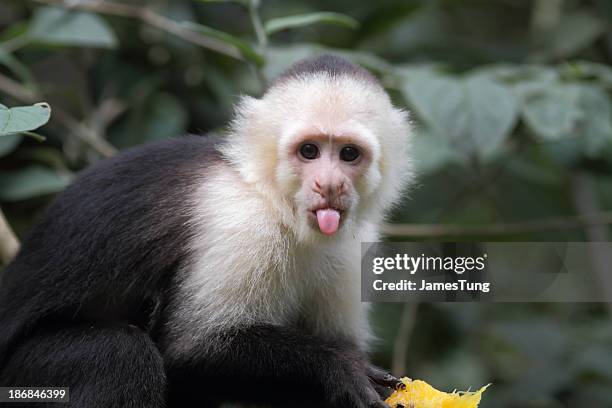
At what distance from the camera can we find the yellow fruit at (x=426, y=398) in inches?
112

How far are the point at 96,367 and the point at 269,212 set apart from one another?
2.97 feet

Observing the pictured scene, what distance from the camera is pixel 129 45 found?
5.86 m

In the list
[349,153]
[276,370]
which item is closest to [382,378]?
[276,370]

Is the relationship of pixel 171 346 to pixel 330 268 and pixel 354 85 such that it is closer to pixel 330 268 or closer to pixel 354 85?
pixel 330 268

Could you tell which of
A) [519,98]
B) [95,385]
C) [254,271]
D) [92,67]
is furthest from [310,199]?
[92,67]

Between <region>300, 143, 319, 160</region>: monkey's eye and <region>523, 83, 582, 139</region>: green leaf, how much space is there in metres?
1.65

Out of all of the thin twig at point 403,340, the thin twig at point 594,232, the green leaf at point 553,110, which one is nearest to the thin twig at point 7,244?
the thin twig at point 403,340

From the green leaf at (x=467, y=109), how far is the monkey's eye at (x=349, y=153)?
43.5 inches

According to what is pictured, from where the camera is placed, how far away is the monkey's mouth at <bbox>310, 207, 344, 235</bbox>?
3.05 metres

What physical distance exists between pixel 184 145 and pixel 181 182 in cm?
25

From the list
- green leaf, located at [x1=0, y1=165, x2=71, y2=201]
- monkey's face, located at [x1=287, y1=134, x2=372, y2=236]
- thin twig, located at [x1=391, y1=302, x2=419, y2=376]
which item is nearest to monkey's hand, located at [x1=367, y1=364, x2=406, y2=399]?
monkey's face, located at [x1=287, y1=134, x2=372, y2=236]

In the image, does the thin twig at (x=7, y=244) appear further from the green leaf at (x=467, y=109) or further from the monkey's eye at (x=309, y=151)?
the green leaf at (x=467, y=109)

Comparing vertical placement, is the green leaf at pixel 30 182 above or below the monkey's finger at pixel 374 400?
above

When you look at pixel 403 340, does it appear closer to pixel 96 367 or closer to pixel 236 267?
pixel 236 267
